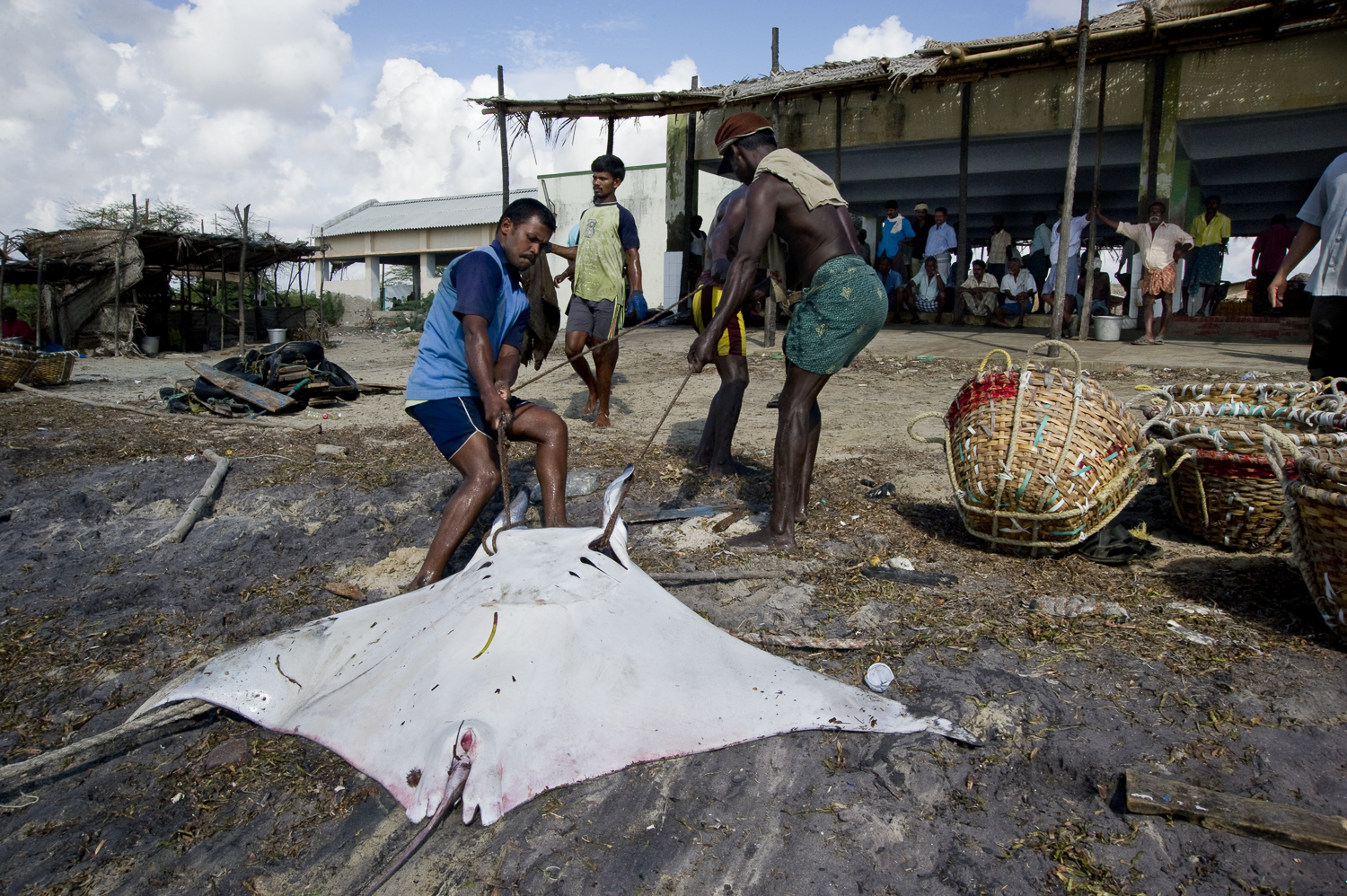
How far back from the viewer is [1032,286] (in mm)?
12539

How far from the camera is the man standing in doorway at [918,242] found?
41.1ft

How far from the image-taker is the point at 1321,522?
2.45 m

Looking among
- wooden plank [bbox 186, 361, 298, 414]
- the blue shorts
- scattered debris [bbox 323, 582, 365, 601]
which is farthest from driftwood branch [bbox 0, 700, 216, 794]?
wooden plank [bbox 186, 361, 298, 414]

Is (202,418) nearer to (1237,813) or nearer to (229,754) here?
(229,754)

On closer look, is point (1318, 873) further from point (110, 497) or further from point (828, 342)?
point (110, 497)

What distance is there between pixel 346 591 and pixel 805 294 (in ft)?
8.13

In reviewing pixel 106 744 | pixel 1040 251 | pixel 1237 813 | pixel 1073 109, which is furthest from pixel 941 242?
pixel 106 744

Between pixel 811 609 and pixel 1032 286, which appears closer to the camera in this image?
pixel 811 609

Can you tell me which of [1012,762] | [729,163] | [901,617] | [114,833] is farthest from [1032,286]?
[114,833]

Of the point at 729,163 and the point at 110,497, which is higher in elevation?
the point at 729,163

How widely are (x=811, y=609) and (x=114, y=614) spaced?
9.39 ft

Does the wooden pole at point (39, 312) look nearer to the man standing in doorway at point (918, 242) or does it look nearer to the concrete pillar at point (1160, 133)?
the man standing in doorway at point (918, 242)

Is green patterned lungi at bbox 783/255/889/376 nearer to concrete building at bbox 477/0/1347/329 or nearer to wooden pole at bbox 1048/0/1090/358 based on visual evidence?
wooden pole at bbox 1048/0/1090/358

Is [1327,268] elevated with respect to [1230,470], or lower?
elevated
